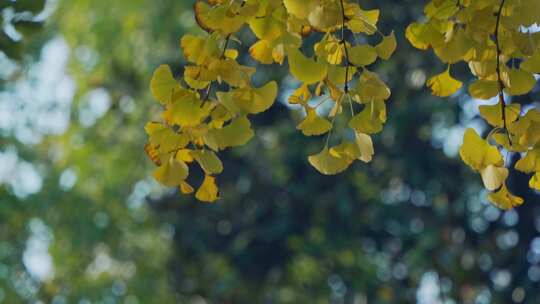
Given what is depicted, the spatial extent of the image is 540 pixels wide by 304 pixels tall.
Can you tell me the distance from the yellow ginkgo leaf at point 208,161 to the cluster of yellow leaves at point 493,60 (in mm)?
302

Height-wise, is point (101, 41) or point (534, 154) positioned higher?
point (534, 154)

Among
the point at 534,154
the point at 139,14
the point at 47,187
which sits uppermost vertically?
the point at 534,154

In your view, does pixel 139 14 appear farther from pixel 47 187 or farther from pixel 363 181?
pixel 363 181

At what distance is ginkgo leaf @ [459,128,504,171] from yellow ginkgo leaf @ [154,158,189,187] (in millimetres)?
364

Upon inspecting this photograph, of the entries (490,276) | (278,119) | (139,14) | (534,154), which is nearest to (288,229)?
(278,119)

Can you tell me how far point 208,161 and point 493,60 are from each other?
389 millimetres

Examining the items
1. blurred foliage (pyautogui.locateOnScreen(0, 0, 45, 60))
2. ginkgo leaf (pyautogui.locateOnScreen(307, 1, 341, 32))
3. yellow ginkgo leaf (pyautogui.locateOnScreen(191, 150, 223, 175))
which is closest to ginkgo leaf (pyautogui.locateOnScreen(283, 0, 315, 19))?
ginkgo leaf (pyautogui.locateOnScreen(307, 1, 341, 32))

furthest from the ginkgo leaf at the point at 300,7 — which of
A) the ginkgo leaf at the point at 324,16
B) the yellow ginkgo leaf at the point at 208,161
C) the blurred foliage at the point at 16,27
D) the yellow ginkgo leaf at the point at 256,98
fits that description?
the blurred foliage at the point at 16,27

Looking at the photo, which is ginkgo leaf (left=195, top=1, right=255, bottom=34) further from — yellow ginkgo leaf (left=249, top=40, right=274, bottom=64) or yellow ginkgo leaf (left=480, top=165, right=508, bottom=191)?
yellow ginkgo leaf (left=480, top=165, right=508, bottom=191)

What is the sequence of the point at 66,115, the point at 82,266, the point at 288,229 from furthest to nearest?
the point at 66,115
the point at 82,266
the point at 288,229

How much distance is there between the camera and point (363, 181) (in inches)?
209

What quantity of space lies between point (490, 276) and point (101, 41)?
2.75 m

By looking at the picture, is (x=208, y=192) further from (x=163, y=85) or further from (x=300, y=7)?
(x=300, y=7)

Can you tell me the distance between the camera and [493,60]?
1.40 meters
